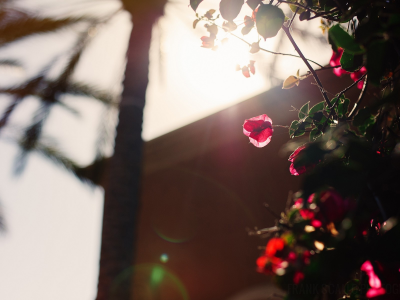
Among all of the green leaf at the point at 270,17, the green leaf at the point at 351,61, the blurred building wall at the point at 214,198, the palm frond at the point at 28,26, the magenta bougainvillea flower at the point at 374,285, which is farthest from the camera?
the palm frond at the point at 28,26

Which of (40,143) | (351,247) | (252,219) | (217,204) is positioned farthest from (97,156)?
(351,247)

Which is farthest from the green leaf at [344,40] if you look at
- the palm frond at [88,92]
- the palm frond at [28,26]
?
the palm frond at [28,26]

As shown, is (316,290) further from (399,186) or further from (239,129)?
(239,129)

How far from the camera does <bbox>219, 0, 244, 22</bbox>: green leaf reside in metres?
0.80

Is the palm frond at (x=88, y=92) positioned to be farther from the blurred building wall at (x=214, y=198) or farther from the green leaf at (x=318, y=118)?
the green leaf at (x=318, y=118)

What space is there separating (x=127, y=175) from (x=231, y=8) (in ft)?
7.70

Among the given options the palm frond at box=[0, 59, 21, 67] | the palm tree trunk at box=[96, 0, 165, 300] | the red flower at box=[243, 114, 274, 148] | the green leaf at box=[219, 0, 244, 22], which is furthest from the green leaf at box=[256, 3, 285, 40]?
the palm frond at box=[0, 59, 21, 67]

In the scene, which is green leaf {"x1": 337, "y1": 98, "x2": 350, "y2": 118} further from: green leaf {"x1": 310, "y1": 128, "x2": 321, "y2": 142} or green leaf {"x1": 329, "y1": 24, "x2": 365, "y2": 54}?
green leaf {"x1": 329, "y1": 24, "x2": 365, "y2": 54}

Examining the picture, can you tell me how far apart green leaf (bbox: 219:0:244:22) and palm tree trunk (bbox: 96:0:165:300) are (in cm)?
230

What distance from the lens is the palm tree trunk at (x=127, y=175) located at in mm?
2445

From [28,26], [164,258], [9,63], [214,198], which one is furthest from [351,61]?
[9,63]

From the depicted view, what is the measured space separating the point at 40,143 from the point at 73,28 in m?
1.79

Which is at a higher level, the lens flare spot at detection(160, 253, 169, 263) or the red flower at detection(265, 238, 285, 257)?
the red flower at detection(265, 238, 285, 257)

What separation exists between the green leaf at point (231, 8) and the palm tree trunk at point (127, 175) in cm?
230
